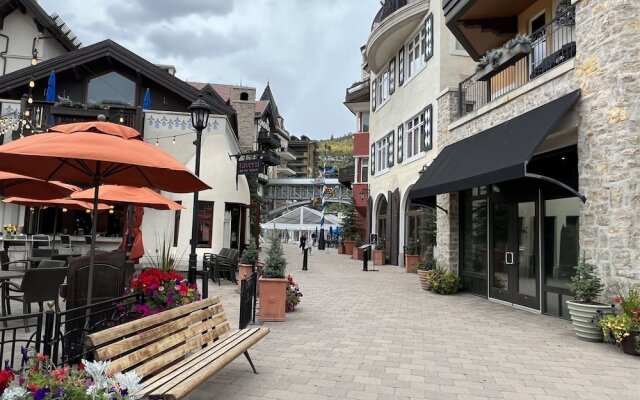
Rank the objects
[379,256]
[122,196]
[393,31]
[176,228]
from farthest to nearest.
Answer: [379,256], [393,31], [176,228], [122,196]

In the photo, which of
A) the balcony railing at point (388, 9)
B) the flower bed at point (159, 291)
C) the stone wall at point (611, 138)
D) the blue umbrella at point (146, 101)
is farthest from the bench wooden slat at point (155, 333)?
the balcony railing at point (388, 9)

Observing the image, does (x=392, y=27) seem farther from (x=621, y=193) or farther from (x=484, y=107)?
(x=621, y=193)

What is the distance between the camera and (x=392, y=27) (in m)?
18.9

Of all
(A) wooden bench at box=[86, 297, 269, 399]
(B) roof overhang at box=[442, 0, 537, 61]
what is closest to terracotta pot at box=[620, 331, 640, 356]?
(A) wooden bench at box=[86, 297, 269, 399]

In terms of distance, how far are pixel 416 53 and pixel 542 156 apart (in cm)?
1037

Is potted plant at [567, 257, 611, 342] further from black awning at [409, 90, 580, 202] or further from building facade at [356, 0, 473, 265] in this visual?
building facade at [356, 0, 473, 265]

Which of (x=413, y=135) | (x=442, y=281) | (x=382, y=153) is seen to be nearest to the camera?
(x=442, y=281)

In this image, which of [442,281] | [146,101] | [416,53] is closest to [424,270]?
[442,281]

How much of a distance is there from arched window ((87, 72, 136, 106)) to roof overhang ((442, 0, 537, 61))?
1236 cm

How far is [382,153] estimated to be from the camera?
23641mm

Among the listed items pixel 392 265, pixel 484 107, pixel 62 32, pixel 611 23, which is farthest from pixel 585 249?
pixel 62 32

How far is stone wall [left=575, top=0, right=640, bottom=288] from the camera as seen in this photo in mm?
6625

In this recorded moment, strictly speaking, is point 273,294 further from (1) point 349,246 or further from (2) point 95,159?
(1) point 349,246

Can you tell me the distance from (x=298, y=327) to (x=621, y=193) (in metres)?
5.33
